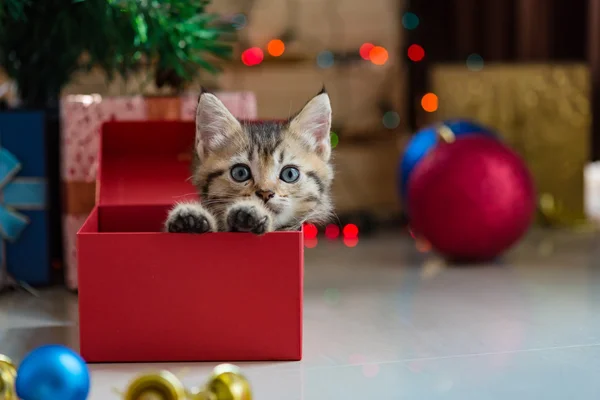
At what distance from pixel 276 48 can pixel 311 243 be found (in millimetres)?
796

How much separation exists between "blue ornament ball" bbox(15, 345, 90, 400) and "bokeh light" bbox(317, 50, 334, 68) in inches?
86.1

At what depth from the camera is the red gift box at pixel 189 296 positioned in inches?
52.6

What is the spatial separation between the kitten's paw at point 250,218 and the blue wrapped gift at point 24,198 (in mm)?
851

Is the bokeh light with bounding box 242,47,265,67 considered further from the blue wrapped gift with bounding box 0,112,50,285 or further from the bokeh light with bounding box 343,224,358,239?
the blue wrapped gift with bounding box 0,112,50,285

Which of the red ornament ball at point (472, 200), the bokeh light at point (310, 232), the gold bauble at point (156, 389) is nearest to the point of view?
the gold bauble at point (156, 389)

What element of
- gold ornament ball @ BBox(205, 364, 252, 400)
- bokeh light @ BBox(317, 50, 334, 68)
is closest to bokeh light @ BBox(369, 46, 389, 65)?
bokeh light @ BBox(317, 50, 334, 68)

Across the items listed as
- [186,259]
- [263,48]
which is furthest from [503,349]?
[263,48]

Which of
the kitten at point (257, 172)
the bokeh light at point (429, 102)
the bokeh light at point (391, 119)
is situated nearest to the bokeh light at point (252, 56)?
the bokeh light at point (391, 119)

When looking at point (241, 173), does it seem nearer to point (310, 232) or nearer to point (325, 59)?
point (310, 232)

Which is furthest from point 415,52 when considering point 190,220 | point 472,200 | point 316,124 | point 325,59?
point 190,220

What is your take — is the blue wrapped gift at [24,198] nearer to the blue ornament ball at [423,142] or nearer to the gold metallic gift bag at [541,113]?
the blue ornament ball at [423,142]

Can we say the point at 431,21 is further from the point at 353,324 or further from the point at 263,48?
the point at 353,324

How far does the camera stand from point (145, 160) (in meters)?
1.87

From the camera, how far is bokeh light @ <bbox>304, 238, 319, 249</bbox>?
267cm
